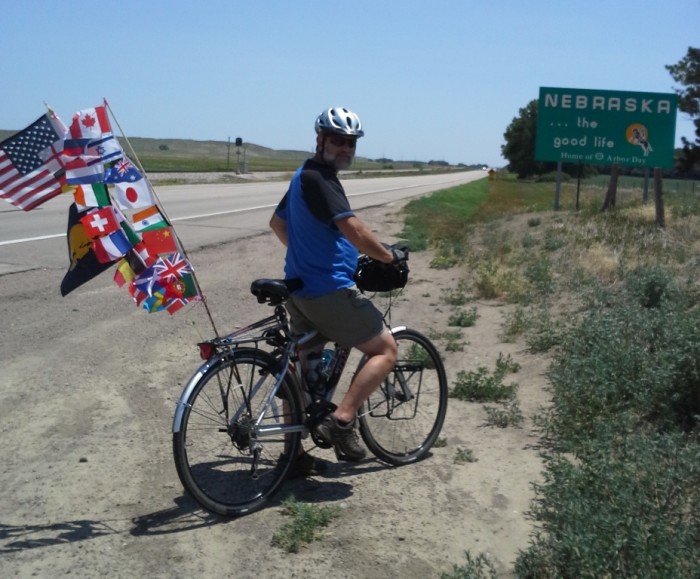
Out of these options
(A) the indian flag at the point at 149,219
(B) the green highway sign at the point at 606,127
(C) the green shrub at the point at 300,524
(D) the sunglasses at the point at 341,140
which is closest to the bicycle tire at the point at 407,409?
(C) the green shrub at the point at 300,524

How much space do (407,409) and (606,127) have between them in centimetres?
1663

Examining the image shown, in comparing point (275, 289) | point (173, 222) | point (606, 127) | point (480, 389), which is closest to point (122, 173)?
point (275, 289)

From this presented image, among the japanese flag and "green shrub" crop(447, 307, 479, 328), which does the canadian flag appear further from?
"green shrub" crop(447, 307, 479, 328)

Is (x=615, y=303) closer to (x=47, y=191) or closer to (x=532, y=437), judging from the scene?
(x=532, y=437)

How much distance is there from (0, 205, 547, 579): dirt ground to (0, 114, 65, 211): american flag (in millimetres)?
1571

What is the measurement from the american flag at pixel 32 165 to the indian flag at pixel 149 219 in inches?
16.6

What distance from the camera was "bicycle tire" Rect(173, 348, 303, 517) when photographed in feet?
14.9

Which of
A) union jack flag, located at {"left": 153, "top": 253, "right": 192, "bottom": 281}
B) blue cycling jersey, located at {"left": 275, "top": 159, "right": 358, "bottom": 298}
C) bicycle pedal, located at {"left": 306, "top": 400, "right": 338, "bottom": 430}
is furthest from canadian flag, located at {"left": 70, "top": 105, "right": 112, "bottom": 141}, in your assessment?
bicycle pedal, located at {"left": 306, "top": 400, "right": 338, "bottom": 430}

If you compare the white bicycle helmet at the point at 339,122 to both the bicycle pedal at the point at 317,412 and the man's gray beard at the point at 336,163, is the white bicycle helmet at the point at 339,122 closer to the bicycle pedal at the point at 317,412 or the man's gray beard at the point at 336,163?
the man's gray beard at the point at 336,163

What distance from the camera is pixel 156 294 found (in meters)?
4.58

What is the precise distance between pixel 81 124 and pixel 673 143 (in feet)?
58.9

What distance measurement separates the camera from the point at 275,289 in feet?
15.4

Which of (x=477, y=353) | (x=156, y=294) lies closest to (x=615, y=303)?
(x=477, y=353)

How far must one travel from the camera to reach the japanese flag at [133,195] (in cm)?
451
